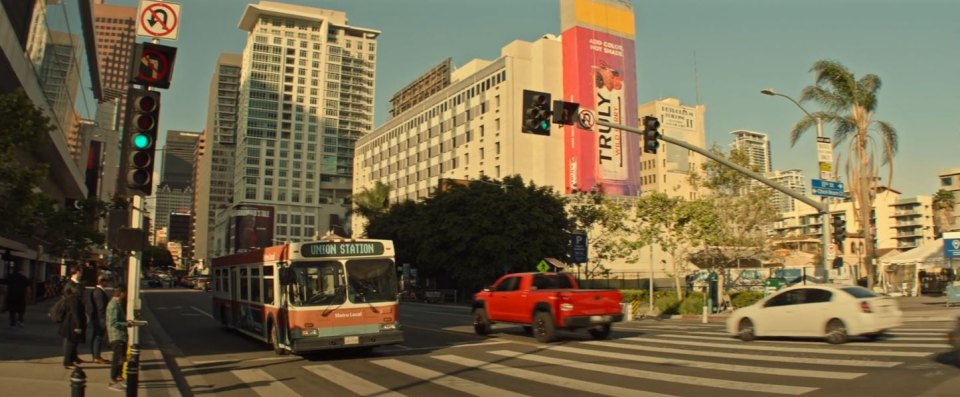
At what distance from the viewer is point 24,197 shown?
16.5 metres

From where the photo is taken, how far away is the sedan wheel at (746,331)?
16.6m

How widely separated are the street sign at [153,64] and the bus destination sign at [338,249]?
18.3 feet

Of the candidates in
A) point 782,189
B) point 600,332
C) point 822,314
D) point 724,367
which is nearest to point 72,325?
point 724,367

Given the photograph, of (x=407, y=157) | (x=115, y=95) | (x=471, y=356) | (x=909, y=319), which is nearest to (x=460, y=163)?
(x=407, y=157)

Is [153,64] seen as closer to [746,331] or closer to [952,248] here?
[746,331]

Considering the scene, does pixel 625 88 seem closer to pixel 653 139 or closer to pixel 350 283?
pixel 653 139

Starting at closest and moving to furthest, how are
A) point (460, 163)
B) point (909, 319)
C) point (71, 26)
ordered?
point (909, 319)
point (71, 26)
point (460, 163)

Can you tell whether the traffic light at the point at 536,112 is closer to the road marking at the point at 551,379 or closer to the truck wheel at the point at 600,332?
the truck wheel at the point at 600,332

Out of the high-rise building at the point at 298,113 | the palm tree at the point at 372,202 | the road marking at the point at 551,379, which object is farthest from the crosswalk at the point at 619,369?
the high-rise building at the point at 298,113

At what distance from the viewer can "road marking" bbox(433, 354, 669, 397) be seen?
31.7 ft

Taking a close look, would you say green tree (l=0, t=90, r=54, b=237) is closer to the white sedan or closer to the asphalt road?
the asphalt road

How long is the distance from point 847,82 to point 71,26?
4313 centimetres

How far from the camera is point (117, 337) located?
11.0 m

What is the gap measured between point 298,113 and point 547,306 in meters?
173
